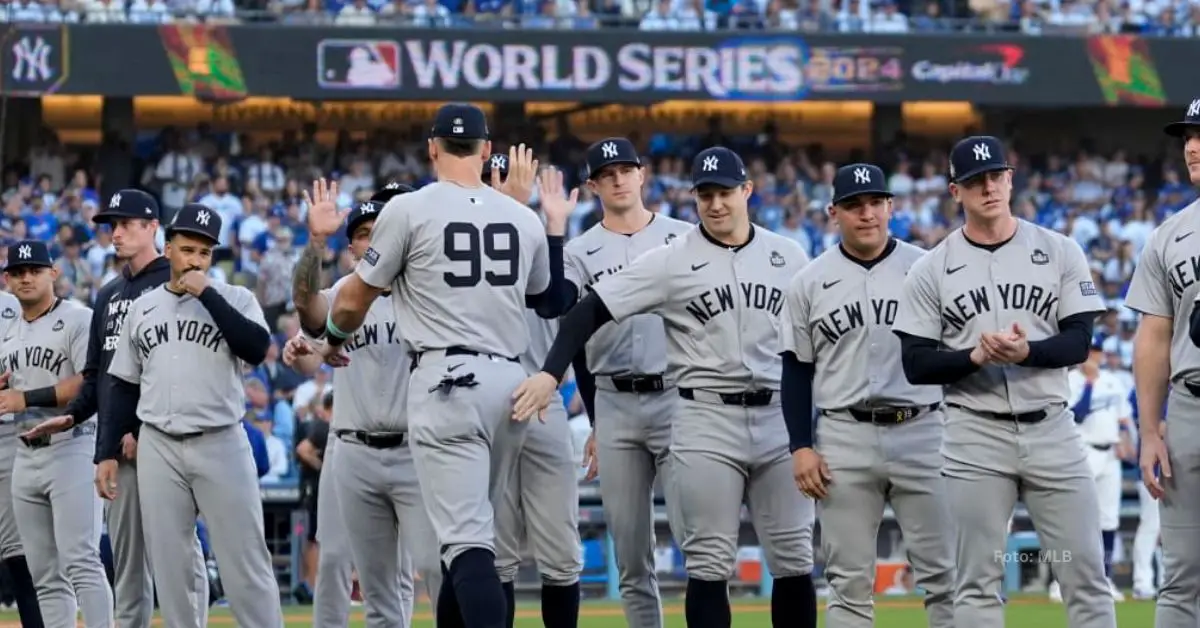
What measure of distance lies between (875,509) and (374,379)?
2.28m

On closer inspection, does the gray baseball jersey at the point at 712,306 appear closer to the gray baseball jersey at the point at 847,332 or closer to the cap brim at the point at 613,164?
the gray baseball jersey at the point at 847,332

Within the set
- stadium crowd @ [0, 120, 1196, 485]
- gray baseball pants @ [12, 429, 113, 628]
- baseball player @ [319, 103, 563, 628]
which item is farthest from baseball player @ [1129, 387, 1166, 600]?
baseball player @ [319, 103, 563, 628]

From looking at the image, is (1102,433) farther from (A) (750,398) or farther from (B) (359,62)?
(B) (359,62)

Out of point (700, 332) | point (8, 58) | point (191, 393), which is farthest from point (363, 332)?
point (8, 58)

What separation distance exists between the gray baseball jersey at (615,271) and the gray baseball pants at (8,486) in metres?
3.50

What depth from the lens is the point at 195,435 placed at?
8.58 m

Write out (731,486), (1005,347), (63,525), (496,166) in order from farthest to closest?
(63,525)
(496,166)
(731,486)
(1005,347)

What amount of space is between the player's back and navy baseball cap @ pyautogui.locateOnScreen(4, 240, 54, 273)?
11.7 ft

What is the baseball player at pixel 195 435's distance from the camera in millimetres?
8500

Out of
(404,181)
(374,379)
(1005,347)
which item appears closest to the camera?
(1005,347)

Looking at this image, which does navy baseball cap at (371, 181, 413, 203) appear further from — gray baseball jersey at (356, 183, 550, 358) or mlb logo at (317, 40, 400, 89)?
mlb logo at (317, 40, 400, 89)

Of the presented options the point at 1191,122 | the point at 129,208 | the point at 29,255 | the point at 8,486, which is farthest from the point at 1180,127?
the point at 8,486

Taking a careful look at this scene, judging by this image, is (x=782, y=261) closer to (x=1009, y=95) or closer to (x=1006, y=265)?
(x=1006, y=265)

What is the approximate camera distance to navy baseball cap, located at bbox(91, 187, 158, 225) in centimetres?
935
